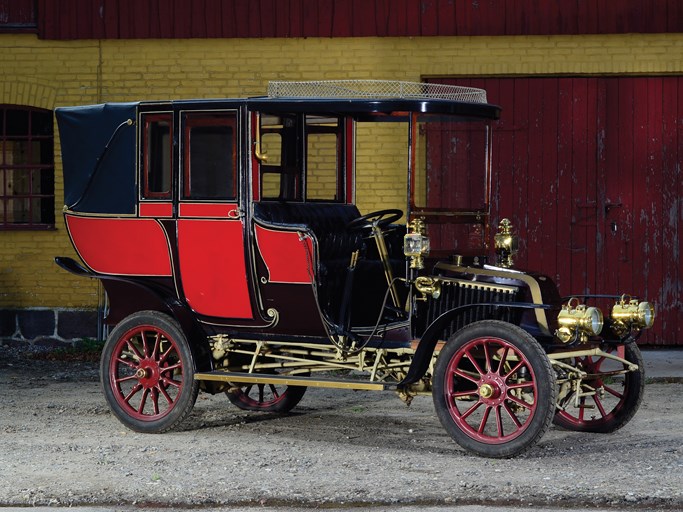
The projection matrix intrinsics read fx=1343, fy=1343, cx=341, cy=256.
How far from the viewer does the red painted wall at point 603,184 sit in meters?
13.5

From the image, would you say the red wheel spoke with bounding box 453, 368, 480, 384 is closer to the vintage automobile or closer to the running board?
the vintage automobile

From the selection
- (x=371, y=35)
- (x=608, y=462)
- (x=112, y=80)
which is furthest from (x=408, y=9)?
(x=608, y=462)

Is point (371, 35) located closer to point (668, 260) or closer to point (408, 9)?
point (408, 9)

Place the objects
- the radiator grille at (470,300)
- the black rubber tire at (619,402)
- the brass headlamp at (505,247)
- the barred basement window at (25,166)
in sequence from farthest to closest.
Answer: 1. the barred basement window at (25,166)
2. the brass headlamp at (505,247)
3. the black rubber tire at (619,402)
4. the radiator grille at (470,300)

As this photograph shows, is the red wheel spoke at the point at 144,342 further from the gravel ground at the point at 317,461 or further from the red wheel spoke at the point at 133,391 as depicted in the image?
the gravel ground at the point at 317,461

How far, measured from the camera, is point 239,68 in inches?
549

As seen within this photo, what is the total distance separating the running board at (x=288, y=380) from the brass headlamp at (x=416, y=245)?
76 centimetres

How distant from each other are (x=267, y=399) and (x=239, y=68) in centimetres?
499

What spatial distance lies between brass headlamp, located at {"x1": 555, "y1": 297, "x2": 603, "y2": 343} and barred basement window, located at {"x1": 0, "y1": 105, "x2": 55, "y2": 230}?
317 inches

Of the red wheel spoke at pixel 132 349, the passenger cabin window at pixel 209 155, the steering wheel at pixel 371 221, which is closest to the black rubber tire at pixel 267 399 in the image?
the red wheel spoke at pixel 132 349

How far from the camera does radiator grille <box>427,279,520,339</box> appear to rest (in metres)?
8.05

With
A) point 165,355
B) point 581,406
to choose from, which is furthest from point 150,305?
point 581,406

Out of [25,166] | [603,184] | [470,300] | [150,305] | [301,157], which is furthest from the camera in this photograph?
[25,166]

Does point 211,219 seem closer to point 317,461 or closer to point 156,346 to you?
point 156,346
